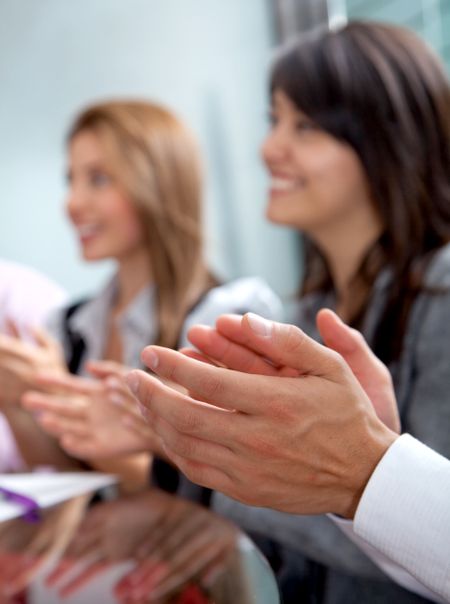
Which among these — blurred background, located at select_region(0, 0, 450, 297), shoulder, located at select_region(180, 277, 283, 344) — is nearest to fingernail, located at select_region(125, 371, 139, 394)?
shoulder, located at select_region(180, 277, 283, 344)

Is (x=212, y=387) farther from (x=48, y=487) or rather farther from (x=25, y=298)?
(x=25, y=298)

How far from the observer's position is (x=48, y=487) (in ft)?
2.43

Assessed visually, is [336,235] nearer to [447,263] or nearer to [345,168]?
[345,168]

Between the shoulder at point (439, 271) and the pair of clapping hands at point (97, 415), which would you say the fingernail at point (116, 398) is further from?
the shoulder at point (439, 271)

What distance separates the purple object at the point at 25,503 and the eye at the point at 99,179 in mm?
606

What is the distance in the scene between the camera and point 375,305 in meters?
0.78

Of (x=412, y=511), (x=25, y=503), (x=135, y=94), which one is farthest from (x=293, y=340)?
(x=135, y=94)

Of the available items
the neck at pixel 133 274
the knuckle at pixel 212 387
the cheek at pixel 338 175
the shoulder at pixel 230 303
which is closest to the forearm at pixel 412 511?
the knuckle at pixel 212 387

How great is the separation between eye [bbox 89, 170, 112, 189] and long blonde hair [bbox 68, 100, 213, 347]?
0.9 inches

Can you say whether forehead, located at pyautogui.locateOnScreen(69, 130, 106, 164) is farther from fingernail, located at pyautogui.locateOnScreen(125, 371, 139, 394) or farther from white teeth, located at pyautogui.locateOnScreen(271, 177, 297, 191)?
fingernail, located at pyautogui.locateOnScreen(125, 371, 139, 394)

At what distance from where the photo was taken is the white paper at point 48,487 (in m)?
0.67

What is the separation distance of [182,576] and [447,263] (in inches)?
16.1

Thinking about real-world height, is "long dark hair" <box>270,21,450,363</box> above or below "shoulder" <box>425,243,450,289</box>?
above

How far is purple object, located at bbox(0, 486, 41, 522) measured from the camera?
2.15 ft
